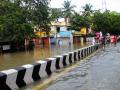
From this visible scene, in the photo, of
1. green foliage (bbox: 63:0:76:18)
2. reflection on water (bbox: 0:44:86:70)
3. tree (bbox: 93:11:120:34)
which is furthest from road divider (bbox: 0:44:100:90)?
green foliage (bbox: 63:0:76:18)

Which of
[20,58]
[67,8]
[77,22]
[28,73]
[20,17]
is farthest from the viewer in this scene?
[67,8]

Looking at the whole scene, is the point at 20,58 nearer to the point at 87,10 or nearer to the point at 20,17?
the point at 20,17

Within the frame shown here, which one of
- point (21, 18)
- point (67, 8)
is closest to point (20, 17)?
point (21, 18)

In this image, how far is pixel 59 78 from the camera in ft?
45.1

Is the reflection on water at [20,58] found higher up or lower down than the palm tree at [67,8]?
lower down

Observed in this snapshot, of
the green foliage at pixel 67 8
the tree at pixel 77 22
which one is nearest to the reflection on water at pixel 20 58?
the tree at pixel 77 22

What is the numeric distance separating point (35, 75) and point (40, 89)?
2.52 m

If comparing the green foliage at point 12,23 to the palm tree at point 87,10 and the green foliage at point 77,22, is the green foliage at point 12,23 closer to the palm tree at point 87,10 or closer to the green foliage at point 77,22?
the green foliage at point 77,22

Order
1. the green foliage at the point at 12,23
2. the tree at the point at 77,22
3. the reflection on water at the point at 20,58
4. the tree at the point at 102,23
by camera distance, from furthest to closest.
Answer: the tree at the point at 102,23 → the tree at the point at 77,22 → the green foliage at the point at 12,23 → the reflection on water at the point at 20,58

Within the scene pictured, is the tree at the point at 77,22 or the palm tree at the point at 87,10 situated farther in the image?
the palm tree at the point at 87,10

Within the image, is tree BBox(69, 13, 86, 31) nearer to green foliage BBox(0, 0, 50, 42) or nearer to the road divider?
green foliage BBox(0, 0, 50, 42)

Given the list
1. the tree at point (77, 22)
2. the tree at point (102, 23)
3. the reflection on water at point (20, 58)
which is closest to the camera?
the reflection on water at point (20, 58)

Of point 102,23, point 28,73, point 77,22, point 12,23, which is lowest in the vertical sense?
point 28,73

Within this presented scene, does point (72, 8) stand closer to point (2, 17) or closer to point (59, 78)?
point (2, 17)
